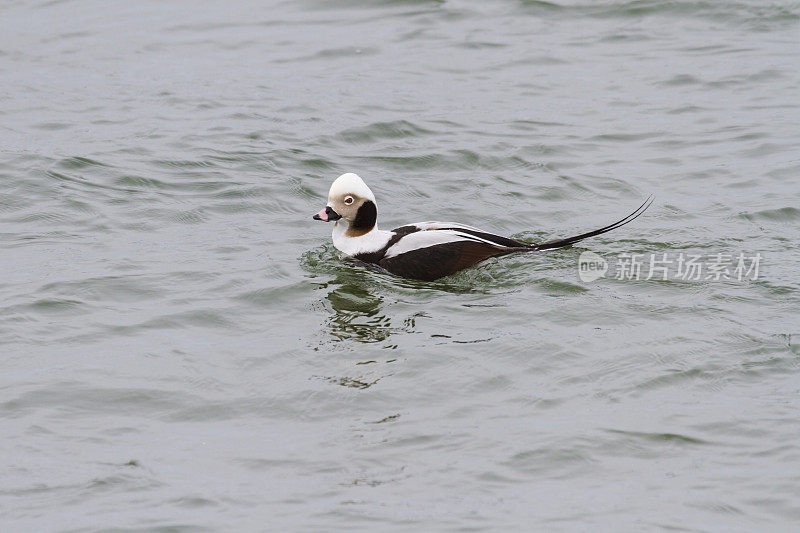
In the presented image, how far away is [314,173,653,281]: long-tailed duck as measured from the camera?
28.9ft

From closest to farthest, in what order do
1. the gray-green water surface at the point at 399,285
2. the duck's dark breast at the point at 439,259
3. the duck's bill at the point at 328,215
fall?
1. the gray-green water surface at the point at 399,285
2. the duck's dark breast at the point at 439,259
3. the duck's bill at the point at 328,215

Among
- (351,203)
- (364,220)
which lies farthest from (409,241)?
(351,203)

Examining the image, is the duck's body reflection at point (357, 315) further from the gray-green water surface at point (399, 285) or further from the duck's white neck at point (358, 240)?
the duck's white neck at point (358, 240)

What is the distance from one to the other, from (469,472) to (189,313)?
9.99 feet

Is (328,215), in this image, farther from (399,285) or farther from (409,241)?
(399,285)

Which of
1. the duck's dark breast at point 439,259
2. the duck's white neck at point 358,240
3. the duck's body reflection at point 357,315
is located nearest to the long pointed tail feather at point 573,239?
the duck's dark breast at point 439,259

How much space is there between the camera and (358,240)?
923 cm

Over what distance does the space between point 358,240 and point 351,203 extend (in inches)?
11.4

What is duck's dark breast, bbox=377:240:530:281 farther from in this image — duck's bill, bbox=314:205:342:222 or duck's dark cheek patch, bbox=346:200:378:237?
duck's bill, bbox=314:205:342:222

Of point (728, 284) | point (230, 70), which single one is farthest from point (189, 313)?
point (230, 70)

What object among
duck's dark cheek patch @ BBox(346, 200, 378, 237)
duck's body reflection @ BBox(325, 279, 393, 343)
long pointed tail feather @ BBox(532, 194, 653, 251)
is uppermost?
duck's dark cheek patch @ BBox(346, 200, 378, 237)

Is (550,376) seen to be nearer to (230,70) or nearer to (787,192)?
(787,192)

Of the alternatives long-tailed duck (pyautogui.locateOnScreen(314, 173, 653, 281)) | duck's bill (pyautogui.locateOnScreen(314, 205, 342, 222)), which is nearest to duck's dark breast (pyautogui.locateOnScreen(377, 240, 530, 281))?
long-tailed duck (pyautogui.locateOnScreen(314, 173, 653, 281))

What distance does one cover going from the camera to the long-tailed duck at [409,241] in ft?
28.9
